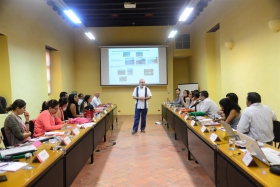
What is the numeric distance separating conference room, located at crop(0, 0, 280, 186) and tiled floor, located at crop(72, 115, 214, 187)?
0.15 meters

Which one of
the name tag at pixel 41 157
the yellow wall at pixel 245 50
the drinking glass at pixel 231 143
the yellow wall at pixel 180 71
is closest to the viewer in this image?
the name tag at pixel 41 157

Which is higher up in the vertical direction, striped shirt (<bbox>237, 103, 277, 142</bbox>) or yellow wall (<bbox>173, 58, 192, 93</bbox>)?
yellow wall (<bbox>173, 58, 192, 93</bbox>)

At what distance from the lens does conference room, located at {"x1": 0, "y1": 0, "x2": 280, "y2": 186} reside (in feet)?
14.5

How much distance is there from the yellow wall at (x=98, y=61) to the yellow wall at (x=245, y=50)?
7.31 ft

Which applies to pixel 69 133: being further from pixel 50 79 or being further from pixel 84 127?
pixel 50 79

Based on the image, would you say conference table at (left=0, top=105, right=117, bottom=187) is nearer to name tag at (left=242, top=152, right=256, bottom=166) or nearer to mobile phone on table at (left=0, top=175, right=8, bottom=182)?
mobile phone on table at (left=0, top=175, right=8, bottom=182)

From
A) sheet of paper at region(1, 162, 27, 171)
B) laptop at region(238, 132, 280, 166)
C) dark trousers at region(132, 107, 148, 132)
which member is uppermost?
laptop at region(238, 132, 280, 166)

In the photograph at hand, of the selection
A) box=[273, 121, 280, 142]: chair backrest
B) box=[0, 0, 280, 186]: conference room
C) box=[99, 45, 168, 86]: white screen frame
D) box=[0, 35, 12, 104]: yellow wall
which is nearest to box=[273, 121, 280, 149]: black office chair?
box=[273, 121, 280, 142]: chair backrest

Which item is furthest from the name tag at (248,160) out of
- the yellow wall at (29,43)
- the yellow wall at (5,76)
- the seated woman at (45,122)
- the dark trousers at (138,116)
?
the dark trousers at (138,116)

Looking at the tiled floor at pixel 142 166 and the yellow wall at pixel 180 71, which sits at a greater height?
the yellow wall at pixel 180 71

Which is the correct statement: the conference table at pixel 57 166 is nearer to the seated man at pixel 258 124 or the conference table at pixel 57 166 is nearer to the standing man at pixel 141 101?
the seated man at pixel 258 124

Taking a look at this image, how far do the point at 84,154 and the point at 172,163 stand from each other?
4.77 ft

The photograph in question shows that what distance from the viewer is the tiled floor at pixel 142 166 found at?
3121mm

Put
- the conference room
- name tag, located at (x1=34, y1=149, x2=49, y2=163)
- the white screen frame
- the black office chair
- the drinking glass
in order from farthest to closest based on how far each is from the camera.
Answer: the white screen frame < the conference room < the black office chair < the drinking glass < name tag, located at (x1=34, y1=149, x2=49, y2=163)
